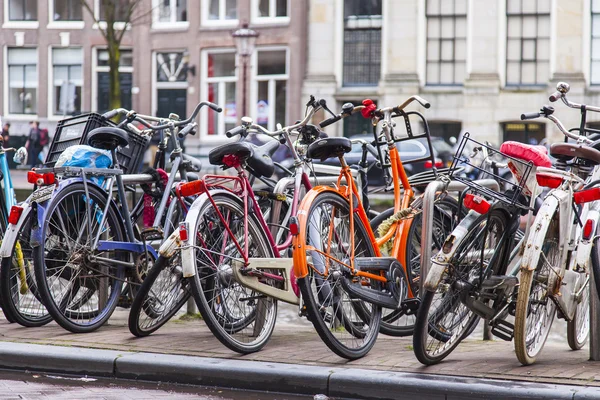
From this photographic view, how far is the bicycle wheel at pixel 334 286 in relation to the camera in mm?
5430

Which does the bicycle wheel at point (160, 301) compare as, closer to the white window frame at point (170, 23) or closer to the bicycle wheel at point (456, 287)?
the bicycle wheel at point (456, 287)

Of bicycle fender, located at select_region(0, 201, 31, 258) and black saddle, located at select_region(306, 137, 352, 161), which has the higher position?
black saddle, located at select_region(306, 137, 352, 161)

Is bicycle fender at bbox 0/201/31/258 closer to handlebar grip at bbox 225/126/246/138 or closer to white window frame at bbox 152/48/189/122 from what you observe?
handlebar grip at bbox 225/126/246/138

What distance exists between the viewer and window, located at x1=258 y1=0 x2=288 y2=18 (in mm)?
35188

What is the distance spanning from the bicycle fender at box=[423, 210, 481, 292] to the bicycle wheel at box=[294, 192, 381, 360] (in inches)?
21.9

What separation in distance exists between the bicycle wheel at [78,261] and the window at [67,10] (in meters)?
32.5

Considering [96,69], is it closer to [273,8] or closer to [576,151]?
[273,8]

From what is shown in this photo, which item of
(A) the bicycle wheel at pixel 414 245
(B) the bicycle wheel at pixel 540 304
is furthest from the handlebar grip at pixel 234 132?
(B) the bicycle wheel at pixel 540 304

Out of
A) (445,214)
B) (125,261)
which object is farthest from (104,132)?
(445,214)

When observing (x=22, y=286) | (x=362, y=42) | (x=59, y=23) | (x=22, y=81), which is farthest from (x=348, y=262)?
(x=22, y=81)

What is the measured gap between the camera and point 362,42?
33938mm

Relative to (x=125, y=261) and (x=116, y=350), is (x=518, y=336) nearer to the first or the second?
(x=116, y=350)

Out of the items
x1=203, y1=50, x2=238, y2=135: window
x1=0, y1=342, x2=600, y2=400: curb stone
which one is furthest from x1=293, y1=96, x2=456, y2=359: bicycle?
x1=203, y1=50, x2=238, y2=135: window

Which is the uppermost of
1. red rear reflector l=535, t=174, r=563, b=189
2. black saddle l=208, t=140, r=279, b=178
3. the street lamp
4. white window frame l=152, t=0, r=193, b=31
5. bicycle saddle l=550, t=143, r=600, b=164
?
white window frame l=152, t=0, r=193, b=31
